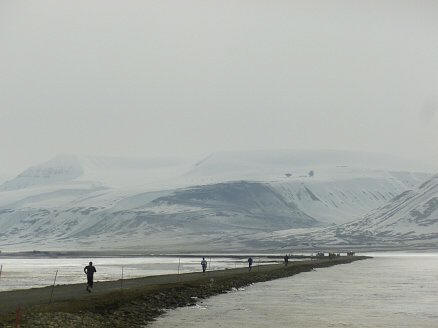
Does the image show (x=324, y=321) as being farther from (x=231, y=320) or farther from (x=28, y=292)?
(x=28, y=292)

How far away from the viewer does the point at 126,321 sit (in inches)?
2170

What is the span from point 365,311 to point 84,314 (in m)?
27.5

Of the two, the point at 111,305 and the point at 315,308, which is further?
the point at 315,308

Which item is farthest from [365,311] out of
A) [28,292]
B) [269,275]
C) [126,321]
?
[269,275]

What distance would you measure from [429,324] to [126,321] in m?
23.4

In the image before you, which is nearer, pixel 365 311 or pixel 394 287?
pixel 365 311

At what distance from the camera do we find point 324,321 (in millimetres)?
59594

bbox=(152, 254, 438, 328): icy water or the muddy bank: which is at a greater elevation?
the muddy bank

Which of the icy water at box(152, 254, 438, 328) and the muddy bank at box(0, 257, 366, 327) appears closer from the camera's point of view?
the muddy bank at box(0, 257, 366, 327)

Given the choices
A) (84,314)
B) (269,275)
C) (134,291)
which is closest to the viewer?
(84,314)

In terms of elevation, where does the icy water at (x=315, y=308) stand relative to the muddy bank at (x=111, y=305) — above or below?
below

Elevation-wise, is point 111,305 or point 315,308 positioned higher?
point 111,305

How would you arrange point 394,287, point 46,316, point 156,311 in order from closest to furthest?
point 46,316 → point 156,311 → point 394,287

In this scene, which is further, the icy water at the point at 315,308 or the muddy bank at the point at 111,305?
the icy water at the point at 315,308
